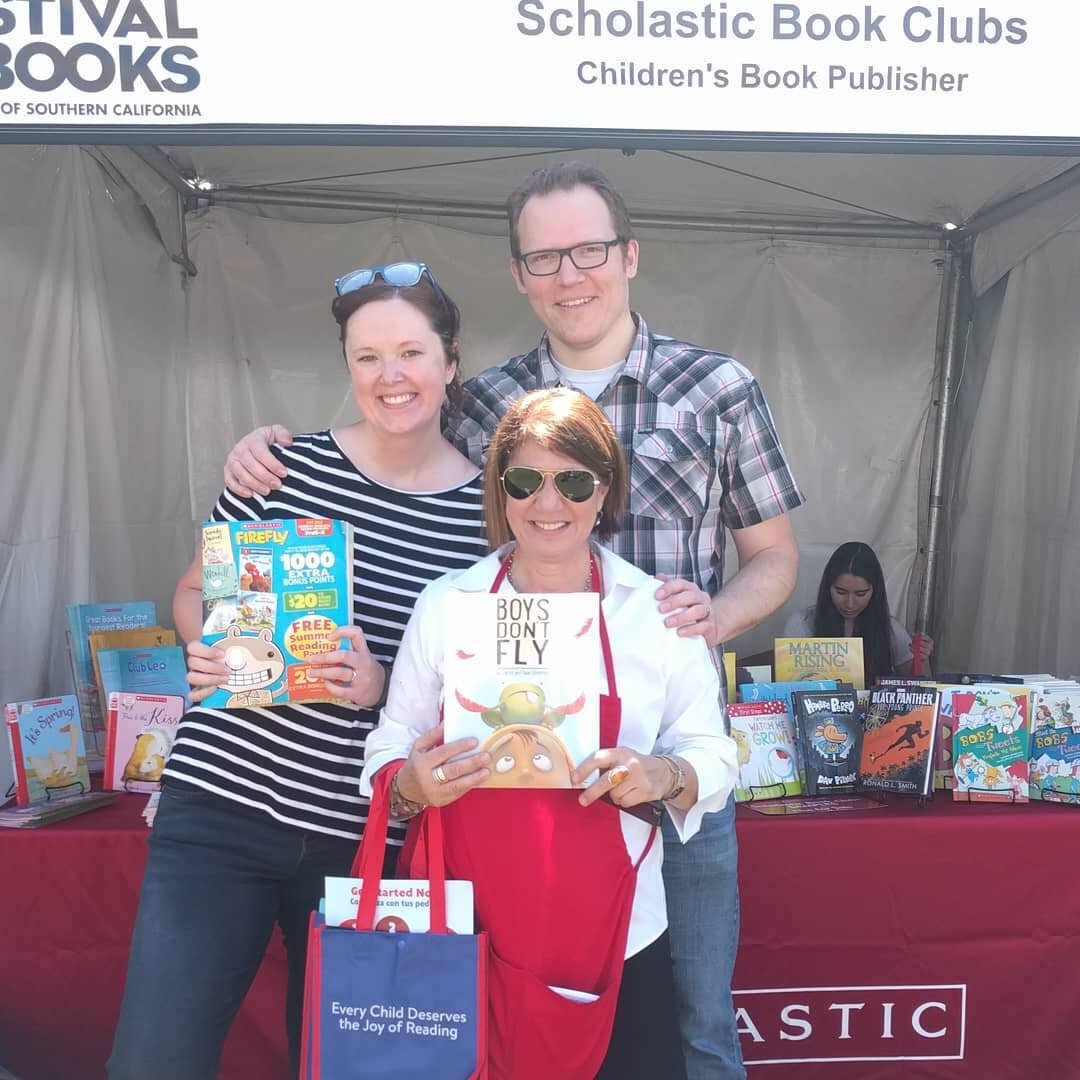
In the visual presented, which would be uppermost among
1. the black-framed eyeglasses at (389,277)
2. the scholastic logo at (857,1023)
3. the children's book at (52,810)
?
the black-framed eyeglasses at (389,277)

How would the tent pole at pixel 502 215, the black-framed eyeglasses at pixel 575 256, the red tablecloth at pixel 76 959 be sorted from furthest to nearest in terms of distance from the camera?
the tent pole at pixel 502 215, the red tablecloth at pixel 76 959, the black-framed eyeglasses at pixel 575 256

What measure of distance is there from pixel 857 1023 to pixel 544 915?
5.05 feet

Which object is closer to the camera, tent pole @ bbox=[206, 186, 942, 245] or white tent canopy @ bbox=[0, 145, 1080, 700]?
white tent canopy @ bbox=[0, 145, 1080, 700]

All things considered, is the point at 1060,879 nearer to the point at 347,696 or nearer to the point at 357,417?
the point at 347,696

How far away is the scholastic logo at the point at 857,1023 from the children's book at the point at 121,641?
7.00 ft

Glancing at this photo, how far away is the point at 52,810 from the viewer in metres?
2.62

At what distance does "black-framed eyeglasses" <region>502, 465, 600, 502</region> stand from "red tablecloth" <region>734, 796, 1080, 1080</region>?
52.5 inches

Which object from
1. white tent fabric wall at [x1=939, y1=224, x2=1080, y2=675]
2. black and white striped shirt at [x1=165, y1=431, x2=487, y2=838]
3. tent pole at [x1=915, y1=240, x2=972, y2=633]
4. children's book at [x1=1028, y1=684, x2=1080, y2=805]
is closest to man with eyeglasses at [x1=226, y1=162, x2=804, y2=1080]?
black and white striped shirt at [x1=165, y1=431, x2=487, y2=838]

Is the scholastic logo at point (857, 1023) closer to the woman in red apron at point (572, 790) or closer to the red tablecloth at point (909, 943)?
the red tablecloth at point (909, 943)

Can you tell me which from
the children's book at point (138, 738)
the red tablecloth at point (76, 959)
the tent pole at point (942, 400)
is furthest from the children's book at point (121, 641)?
the tent pole at point (942, 400)

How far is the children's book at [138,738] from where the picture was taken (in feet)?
9.27

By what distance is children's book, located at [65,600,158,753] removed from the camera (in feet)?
10.3

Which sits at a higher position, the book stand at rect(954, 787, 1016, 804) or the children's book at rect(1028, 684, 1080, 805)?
the children's book at rect(1028, 684, 1080, 805)

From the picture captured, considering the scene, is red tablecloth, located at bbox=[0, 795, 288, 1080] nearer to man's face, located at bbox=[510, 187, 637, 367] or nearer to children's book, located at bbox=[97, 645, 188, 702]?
children's book, located at bbox=[97, 645, 188, 702]
